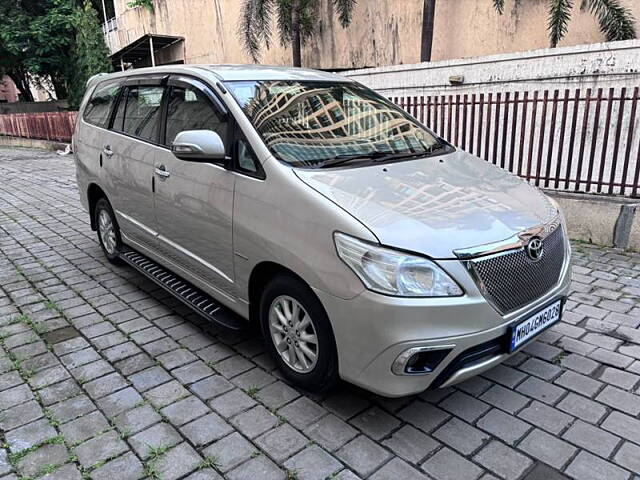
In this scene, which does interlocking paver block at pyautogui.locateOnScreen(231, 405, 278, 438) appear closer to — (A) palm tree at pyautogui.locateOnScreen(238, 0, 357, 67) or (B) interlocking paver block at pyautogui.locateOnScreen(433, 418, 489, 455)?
(B) interlocking paver block at pyautogui.locateOnScreen(433, 418, 489, 455)

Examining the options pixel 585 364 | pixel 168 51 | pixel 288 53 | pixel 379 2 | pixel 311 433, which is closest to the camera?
pixel 311 433

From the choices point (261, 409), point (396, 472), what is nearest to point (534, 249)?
point (396, 472)

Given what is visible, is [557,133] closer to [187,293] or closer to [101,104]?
[187,293]

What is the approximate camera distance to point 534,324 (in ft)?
8.85

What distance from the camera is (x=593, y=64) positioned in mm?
6703

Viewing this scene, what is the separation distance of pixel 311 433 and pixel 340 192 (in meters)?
1.27

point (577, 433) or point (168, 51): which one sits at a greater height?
point (168, 51)

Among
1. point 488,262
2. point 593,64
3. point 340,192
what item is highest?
point 593,64

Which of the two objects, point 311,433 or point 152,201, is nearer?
point 311,433

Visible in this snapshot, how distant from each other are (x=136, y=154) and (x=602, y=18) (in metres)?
7.91

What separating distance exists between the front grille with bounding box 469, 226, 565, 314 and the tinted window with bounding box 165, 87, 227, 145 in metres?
1.82

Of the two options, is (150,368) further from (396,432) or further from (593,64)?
(593,64)

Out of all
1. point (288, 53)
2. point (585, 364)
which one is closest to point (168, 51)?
point (288, 53)

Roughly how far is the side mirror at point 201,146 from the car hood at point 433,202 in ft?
1.86
